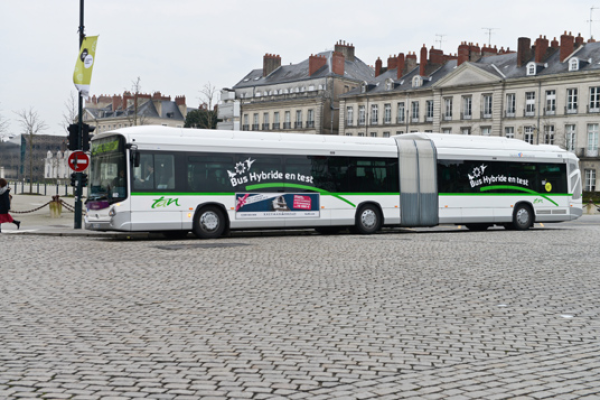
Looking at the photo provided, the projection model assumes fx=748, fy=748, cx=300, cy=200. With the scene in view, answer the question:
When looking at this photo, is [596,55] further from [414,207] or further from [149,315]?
[149,315]

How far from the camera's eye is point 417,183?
23.5m

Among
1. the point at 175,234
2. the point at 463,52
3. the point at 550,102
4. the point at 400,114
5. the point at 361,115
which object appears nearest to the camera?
the point at 175,234

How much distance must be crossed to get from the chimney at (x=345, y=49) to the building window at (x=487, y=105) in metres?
25.5

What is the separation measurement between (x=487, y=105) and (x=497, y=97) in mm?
1450

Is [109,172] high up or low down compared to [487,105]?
down

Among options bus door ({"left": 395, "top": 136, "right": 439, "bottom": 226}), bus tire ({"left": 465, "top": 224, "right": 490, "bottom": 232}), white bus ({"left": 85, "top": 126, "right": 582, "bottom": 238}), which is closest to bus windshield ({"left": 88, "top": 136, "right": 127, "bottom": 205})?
white bus ({"left": 85, "top": 126, "right": 582, "bottom": 238})

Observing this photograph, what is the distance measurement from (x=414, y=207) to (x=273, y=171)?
16.3 ft

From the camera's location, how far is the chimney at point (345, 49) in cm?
9394

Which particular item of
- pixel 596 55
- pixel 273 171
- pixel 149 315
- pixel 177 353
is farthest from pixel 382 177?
pixel 596 55

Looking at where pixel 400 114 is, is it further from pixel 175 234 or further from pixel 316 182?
pixel 175 234

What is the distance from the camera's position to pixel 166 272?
38.9 ft

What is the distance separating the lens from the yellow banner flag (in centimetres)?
2152

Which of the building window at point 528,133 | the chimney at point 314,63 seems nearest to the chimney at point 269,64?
the chimney at point 314,63

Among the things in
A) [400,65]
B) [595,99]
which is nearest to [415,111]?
[400,65]
